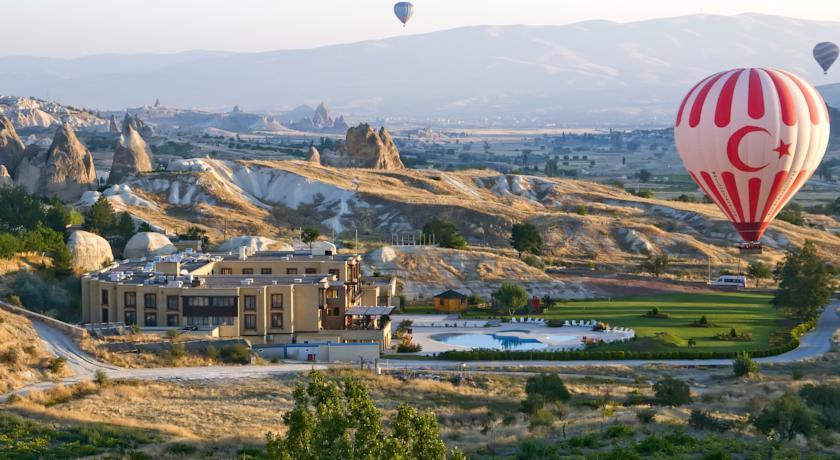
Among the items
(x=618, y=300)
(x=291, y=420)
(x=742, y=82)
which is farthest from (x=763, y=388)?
(x=618, y=300)

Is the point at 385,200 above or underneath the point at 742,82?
underneath

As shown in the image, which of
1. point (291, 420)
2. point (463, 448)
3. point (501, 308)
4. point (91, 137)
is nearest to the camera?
point (291, 420)

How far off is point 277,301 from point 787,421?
3159 centimetres

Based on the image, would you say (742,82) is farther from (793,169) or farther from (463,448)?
(463,448)

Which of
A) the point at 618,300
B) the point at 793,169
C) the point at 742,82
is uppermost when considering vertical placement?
the point at 742,82

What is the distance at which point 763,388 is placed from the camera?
53.2 metres

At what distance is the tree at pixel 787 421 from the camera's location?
42031 millimetres

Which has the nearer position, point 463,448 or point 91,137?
point 463,448

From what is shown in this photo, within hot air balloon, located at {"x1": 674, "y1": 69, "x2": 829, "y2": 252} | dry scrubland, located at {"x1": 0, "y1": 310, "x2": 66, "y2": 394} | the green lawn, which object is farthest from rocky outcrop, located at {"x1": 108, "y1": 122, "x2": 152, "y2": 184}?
hot air balloon, located at {"x1": 674, "y1": 69, "x2": 829, "y2": 252}

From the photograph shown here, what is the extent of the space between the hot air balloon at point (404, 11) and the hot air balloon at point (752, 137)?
134 meters

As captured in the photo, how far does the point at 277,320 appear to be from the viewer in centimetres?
6681

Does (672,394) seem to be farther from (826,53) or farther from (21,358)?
(826,53)

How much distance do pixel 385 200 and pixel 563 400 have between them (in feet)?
241

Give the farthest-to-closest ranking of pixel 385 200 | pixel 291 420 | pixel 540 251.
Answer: pixel 385 200
pixel 540 251
pixel 291 420
